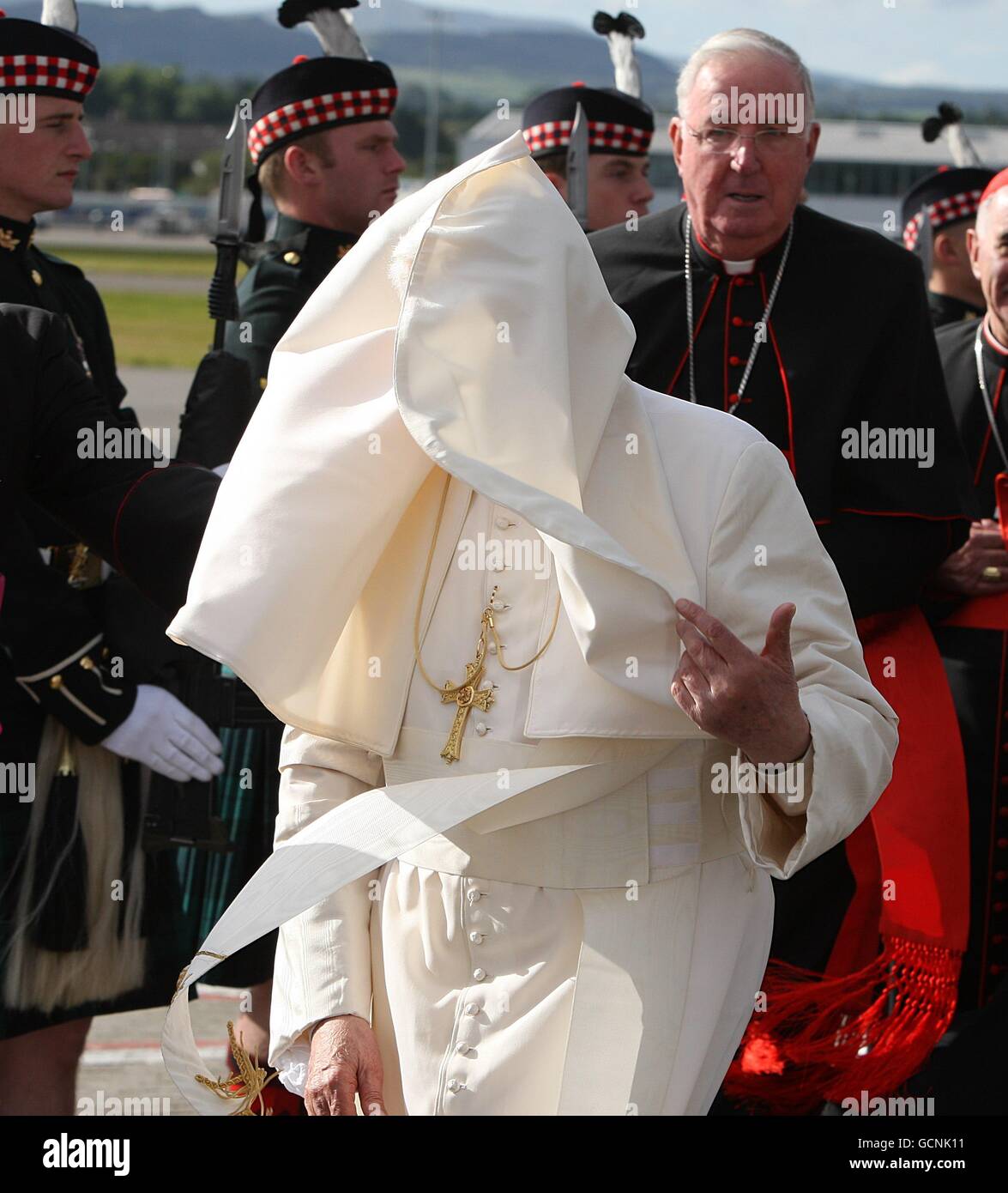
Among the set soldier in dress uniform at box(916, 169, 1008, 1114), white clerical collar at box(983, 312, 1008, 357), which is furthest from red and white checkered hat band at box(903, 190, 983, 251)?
soldier in dress uniform at box(916, 169, 1008, 1114)

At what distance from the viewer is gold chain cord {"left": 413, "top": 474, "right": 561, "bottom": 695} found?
7.89ft

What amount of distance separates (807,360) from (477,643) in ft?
5.67

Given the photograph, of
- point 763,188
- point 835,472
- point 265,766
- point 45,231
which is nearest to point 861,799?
point 835,472

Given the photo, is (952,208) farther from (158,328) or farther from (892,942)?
(158,328)

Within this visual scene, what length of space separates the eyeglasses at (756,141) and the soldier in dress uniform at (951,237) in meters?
3.49

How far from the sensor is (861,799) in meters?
2.29

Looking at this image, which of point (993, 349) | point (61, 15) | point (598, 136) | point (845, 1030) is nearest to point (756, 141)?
point (993, 349)

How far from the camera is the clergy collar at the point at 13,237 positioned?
4.37 metres

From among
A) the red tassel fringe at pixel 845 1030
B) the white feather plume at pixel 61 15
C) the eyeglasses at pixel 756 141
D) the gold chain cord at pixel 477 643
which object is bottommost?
the red tassel fringe at pixel 845 1030

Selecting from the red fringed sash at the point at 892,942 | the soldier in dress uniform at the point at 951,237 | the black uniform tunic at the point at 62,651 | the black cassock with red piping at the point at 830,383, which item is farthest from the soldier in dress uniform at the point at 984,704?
the soldier in dress uniform at the point at 951,237

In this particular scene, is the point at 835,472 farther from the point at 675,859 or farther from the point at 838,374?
the point at 675,859

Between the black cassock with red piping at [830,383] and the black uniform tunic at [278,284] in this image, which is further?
the black uniform tunic at [278,284]

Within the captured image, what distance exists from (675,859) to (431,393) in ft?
2.49

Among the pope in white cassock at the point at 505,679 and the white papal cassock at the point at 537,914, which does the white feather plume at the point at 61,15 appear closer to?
the pope in white cassock at the point at 505,679
